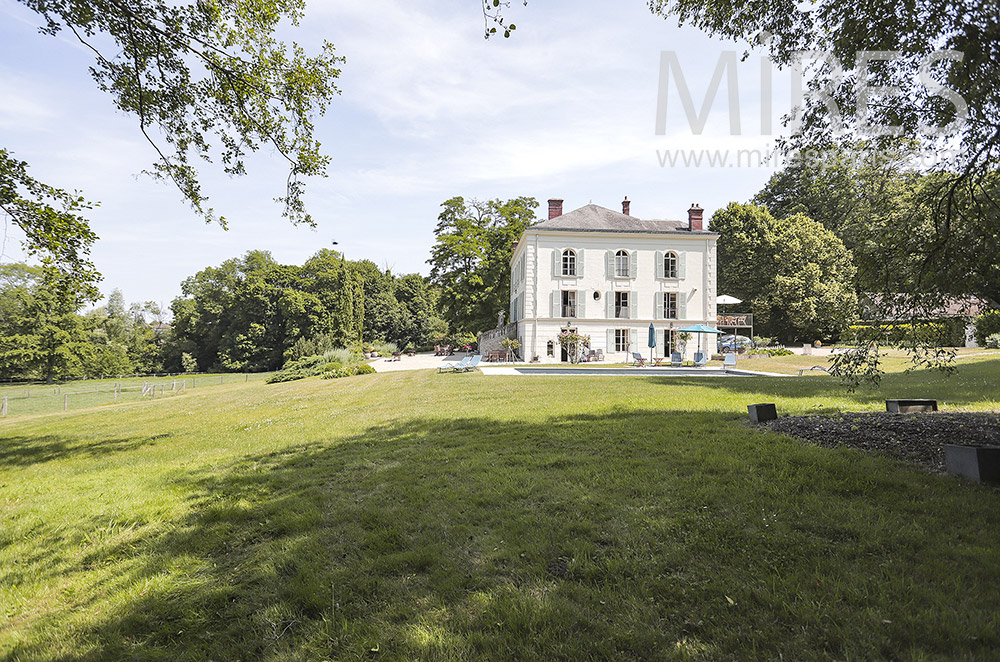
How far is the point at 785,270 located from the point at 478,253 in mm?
24174

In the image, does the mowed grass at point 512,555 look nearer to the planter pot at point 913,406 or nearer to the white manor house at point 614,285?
the planter pot at point 913,406

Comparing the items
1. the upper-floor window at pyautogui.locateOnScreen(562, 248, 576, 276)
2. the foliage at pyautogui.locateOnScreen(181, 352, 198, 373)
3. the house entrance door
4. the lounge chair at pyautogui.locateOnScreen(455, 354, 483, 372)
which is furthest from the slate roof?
the foliage at pyautogui.locateOnScreen(181, 352, 198, 373)

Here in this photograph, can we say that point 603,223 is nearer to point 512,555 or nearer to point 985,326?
point 985,326

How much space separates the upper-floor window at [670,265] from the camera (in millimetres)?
28656

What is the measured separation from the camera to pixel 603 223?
29.0 m

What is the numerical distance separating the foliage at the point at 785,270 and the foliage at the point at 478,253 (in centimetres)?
1752

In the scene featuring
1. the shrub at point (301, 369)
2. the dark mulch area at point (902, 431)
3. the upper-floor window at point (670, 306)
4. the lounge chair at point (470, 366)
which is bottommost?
the shrub at point (301, 369)

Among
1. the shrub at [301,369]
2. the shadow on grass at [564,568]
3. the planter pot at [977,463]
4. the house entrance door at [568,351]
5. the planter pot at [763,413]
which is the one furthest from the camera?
the house entrance door at [568,351]

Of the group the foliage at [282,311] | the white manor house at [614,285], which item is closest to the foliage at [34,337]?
the foliage at [282,311]

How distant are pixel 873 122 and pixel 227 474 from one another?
8280mm

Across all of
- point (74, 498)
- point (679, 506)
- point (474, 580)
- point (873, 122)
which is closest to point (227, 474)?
point (74, 498)

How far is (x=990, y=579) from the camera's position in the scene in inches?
102

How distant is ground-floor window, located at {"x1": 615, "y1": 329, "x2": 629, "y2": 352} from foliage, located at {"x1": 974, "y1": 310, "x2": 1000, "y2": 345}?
17302 millimetres

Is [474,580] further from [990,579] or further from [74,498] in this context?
[74,498]
